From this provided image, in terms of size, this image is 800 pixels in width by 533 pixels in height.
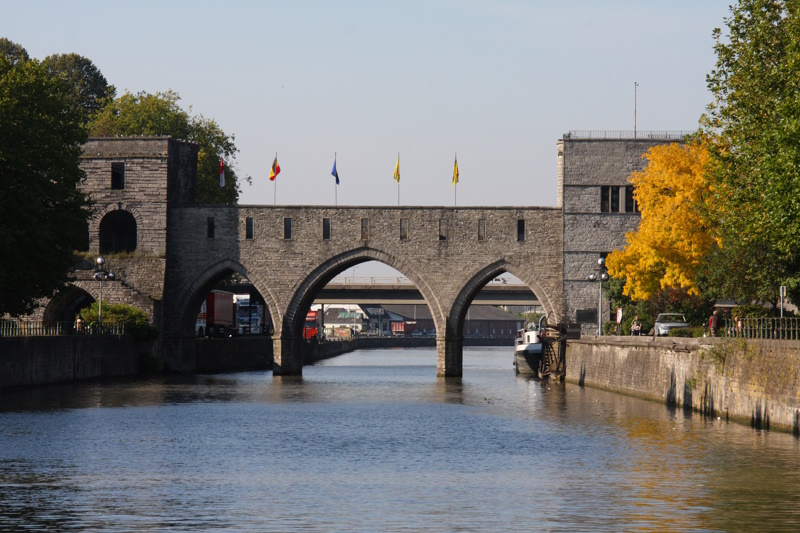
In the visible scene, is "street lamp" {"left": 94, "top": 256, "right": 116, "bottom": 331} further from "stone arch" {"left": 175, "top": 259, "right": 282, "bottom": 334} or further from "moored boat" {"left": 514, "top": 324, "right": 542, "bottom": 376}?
"moored boat" {"left": 514, "top": 324, "right": 542, "bottom": 376}

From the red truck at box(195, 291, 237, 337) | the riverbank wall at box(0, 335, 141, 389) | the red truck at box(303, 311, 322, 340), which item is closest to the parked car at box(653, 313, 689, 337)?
the riverbank wall at box(0, 335, 141, 389)

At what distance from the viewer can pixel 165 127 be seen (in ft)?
262

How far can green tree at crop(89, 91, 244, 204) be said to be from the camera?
79688 mm

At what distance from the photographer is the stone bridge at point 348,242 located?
2375 inches

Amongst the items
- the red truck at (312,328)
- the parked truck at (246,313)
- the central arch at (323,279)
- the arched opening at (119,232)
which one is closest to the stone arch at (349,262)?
the central arch at (323,279)

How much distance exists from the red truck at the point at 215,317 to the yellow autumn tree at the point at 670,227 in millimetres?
29767

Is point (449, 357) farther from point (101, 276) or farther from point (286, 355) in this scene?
point (101, 276)

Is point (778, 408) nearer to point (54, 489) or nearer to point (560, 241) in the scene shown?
point (54, 489)

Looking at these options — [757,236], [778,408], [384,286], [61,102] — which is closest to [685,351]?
[757,236]

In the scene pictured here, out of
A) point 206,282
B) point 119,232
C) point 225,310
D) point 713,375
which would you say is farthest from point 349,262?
point 713,375

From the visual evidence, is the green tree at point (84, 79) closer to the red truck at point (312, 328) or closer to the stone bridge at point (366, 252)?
the red truck at point (312, 328)

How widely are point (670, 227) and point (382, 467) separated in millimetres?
27550

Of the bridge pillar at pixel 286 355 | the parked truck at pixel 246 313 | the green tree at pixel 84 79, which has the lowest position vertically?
the bridge pillar at pixel 286 355

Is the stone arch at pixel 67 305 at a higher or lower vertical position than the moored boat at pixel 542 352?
higher
